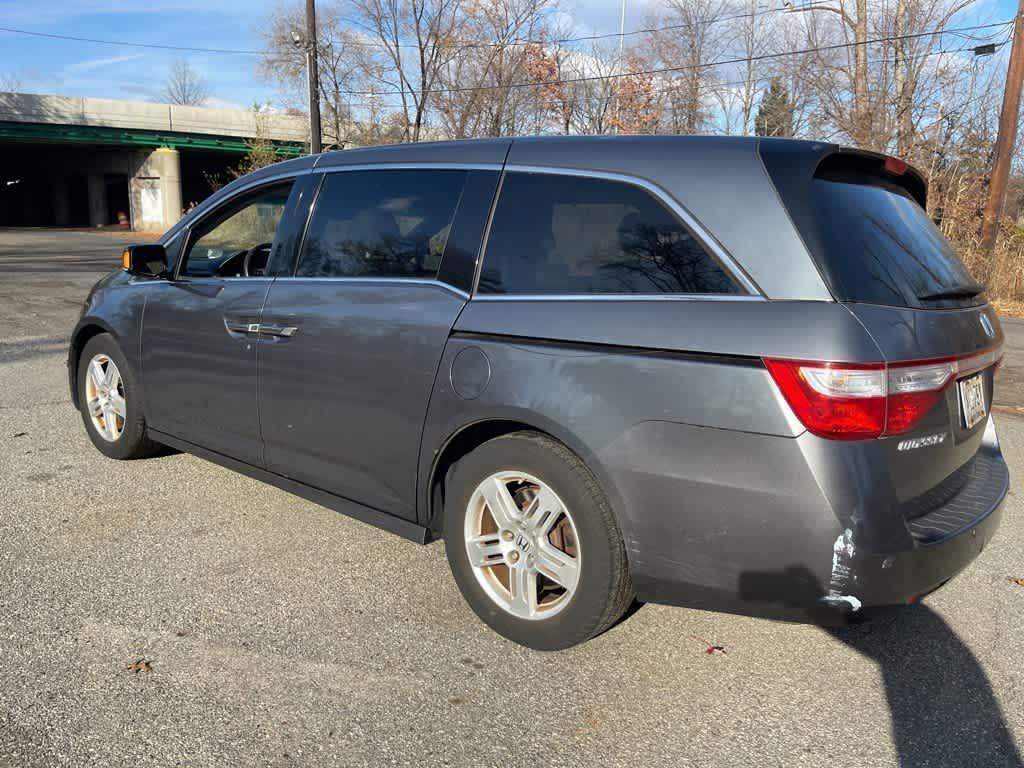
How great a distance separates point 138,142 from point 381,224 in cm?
5368

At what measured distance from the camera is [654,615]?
11.2ft

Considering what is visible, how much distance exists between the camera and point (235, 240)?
482cm

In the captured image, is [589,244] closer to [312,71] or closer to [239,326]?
[239,326]

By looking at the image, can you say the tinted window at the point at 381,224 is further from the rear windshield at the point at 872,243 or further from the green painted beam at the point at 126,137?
the green painted beam at the point at 126,137

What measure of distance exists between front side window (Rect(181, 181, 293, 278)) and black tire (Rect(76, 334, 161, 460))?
73 centimetres

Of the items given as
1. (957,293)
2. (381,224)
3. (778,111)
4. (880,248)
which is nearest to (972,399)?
(957,293)

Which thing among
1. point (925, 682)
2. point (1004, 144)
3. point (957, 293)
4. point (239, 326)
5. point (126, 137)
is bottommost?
point (925, 682)

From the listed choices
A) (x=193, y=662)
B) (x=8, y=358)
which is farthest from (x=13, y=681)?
(x=8, y=358)

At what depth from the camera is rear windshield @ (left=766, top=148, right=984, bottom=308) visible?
101 inches

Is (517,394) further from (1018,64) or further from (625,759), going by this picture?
(1018,64)

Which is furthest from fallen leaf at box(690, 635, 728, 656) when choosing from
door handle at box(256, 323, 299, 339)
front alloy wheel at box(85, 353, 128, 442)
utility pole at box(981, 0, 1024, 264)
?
utility pole at box(981, 0, 1024, 264)

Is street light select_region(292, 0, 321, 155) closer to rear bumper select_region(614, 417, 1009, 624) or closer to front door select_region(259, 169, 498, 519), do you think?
front door select_region(259, 169, 498, 519)

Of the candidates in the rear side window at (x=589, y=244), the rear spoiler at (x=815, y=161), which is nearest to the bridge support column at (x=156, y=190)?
the rear side window at (x=589, y=244)

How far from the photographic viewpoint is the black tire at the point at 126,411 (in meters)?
4.83
